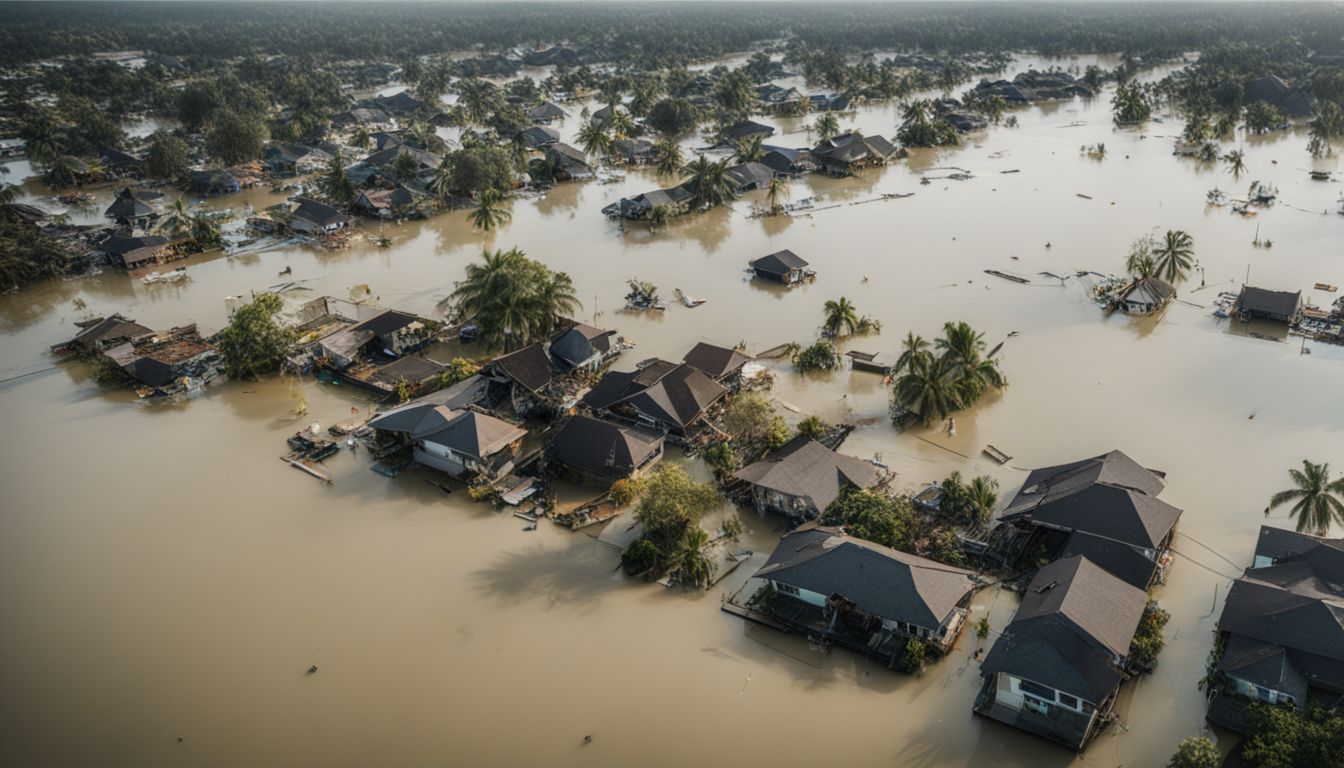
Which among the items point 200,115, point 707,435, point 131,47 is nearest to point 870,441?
point 707,435

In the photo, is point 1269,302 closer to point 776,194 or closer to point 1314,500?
point 1314,500

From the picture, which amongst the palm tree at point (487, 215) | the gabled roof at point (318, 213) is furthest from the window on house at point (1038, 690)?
the gabled roof at point (318, 213)

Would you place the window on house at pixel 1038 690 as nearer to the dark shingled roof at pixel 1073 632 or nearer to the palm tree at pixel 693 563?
the dark shingled roof at pixel 1073 632

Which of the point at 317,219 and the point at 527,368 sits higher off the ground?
the point at 317,219

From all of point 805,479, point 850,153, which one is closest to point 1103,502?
point 805,479

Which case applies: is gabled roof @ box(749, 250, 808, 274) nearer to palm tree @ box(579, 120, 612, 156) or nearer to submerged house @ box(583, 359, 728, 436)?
submerged house @ box(583, 359, 728, 436)

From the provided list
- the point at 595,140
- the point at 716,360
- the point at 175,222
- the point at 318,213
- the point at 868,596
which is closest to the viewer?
the point at 868,596
